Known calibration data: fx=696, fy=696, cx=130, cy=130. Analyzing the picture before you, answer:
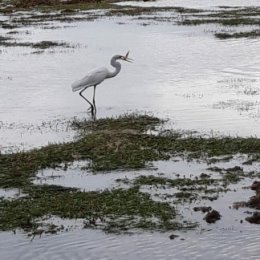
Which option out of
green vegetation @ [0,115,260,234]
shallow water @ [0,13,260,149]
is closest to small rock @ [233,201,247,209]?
green vegetation @ [0,115,260,234]

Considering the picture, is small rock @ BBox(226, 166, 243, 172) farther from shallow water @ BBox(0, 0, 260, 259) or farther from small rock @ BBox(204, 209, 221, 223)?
small rock @ BBox(204, 209, 221, 223)

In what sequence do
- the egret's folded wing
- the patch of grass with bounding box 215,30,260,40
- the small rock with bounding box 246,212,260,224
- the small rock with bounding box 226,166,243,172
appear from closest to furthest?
the small rock with bounding box 246,212,260,224 < the small rock with bounding box 226,166,243,172 < the egret's folded wing < the patch of grass with bounding box 215,30,260,40

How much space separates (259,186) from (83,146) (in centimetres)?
462

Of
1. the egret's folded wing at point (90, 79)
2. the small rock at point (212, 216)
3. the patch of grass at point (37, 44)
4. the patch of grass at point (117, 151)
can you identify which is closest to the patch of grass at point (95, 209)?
the small rock at point (212, 216)

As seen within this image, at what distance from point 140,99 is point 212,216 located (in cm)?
1101

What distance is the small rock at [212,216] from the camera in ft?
35.2

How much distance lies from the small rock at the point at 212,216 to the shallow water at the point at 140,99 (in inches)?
5.5

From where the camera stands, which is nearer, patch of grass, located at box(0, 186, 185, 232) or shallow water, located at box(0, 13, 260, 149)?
patch of grass, located at box(0, 186, 185, 232)

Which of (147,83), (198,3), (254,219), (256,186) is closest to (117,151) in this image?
(256,186)

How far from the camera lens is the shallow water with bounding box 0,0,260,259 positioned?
32.9 ft

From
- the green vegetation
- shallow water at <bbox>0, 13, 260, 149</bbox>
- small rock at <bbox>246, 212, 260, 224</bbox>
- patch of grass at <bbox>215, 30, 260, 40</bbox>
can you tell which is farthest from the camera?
patch of grass at <bbox>215, 30, 260, 40</bbox>

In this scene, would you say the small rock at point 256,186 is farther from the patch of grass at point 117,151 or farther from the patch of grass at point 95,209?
the patch of grass at point 117,151

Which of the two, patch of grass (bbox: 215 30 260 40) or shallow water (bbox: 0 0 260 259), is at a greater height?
patch of grass (bbox: 215 30 260 40)

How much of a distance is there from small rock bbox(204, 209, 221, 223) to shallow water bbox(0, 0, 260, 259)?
0.14 metres
